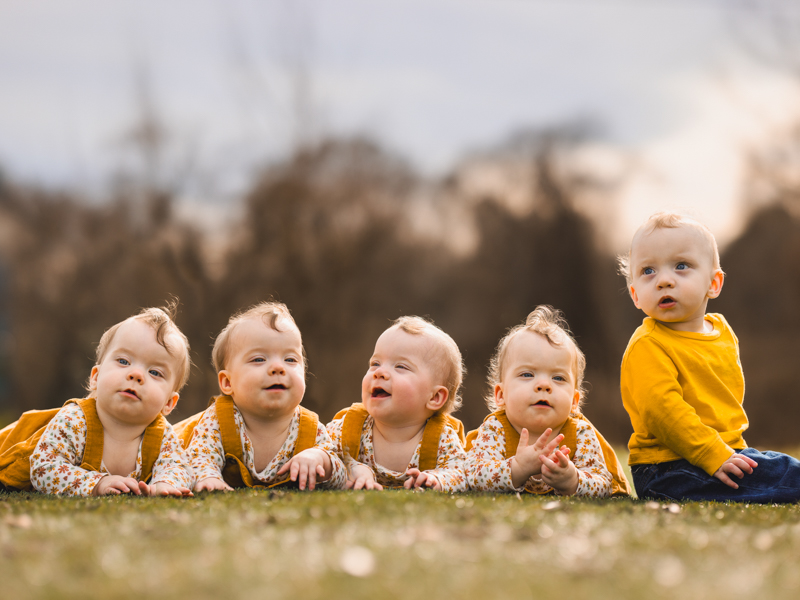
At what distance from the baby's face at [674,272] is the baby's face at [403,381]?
3.47 feet

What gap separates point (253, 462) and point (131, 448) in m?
0.56

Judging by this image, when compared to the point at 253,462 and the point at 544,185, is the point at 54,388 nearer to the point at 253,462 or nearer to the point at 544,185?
the point at 544,185

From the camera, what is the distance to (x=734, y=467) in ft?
10.3

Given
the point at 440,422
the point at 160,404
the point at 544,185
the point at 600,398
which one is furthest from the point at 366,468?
the point at 544,185

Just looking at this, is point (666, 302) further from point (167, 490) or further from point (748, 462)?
point (167, 490)

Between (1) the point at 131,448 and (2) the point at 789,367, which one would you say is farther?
(2) the point at 789,367

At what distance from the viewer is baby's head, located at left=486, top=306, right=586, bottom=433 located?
342 centimetres

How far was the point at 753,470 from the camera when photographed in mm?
3266

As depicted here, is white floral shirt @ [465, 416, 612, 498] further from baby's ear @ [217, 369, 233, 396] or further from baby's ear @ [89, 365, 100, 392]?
baby's ear @ [89, 365, 100, 392]

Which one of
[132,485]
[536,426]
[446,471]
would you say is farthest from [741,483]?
[132,485]

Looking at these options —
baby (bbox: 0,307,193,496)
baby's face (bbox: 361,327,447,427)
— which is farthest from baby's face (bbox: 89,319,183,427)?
baby's face (bbox: 361,327,447,427)

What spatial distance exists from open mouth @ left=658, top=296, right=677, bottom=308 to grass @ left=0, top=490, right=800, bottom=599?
107 cm

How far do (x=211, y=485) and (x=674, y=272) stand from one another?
7.58 feet

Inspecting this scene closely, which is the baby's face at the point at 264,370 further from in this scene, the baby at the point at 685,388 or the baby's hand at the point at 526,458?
the baby at the point at 685,388
